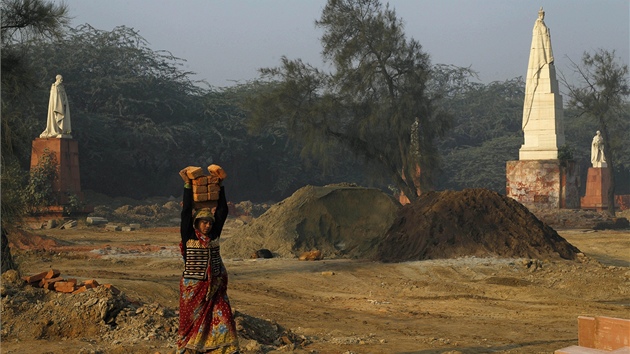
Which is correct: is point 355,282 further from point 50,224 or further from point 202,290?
point 50,224

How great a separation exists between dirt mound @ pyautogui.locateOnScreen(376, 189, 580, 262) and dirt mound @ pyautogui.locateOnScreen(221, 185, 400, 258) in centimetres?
114

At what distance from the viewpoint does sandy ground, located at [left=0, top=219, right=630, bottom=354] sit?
944 cm

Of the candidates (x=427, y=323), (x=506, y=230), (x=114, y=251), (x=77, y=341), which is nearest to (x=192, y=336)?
(x=77, y=341)

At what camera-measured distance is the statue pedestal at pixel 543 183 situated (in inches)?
1147

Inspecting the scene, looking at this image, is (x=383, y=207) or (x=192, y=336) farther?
(x=383, y=207)

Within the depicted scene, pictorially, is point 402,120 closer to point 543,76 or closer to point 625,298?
point 543,76

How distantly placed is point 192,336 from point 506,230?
11.7 meters

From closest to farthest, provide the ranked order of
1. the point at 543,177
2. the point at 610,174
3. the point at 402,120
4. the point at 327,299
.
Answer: the point at 327,299
the point at 402,120
the point at 543,177
the point at 610,174

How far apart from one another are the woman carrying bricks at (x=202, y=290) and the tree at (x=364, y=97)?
805 inches

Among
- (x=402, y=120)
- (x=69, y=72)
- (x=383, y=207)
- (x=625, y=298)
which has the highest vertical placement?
(x=69, y=72)

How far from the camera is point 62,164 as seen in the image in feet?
92.8

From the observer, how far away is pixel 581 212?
28.7 meters

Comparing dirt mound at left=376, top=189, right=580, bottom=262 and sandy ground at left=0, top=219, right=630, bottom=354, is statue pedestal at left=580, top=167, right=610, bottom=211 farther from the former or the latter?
dirt mound at left=376, top=189, right=580, bottom=262

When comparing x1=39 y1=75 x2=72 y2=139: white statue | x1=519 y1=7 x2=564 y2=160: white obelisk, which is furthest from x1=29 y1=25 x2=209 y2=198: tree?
x1=519 y1=7 x2=564 y2=160: white obelisk
